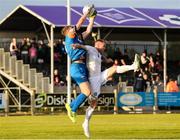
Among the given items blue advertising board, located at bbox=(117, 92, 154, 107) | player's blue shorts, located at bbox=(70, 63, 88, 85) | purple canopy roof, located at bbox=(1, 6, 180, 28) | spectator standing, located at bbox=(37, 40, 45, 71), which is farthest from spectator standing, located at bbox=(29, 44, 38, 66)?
player's blue shorts, located at bbox=(70, 63, 88, 85)

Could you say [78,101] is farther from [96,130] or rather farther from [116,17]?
[116,17]

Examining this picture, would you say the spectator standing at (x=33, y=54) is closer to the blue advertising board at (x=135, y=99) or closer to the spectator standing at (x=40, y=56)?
the spectator standing at (x=40, y=56)

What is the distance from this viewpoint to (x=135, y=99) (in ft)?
120

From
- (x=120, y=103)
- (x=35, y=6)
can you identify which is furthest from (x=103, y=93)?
(x=35, y=6)

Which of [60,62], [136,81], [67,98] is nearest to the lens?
[67,98]

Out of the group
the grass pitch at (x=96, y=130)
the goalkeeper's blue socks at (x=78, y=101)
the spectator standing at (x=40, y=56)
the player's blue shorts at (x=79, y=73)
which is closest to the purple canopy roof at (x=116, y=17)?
the spectator standing at (x=40, y=56)

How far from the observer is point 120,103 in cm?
3638

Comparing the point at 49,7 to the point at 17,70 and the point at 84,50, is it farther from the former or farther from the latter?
the point at 84,50

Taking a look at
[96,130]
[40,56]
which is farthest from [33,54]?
[96,130]

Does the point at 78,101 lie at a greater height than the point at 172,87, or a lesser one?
greater

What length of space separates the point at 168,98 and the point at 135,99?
1792 millimetres

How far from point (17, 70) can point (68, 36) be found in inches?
967

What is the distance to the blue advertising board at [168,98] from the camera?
36.8 m

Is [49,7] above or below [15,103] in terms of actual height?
above
